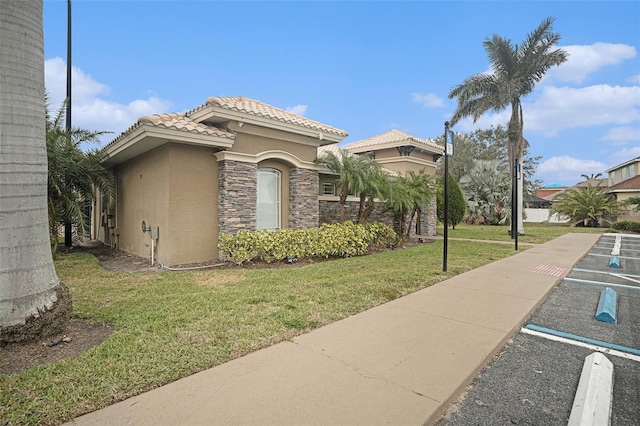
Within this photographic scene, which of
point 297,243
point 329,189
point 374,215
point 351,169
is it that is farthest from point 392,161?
point 297,243

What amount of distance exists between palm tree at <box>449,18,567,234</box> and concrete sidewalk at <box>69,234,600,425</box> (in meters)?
16.3

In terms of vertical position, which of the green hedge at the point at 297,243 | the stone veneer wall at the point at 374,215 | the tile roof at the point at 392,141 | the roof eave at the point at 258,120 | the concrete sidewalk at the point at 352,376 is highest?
the tile roof at the point at 392,141

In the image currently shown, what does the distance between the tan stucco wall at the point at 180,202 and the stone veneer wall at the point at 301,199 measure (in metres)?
2.57

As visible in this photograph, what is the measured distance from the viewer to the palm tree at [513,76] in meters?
18.2

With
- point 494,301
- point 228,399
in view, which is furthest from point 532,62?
point 228,399

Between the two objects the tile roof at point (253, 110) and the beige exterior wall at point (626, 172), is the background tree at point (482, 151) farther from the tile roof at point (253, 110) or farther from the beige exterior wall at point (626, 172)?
the tile roof at point (253, 110)

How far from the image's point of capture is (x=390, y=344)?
3.82 m

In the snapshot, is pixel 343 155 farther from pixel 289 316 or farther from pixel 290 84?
pixel 289 316

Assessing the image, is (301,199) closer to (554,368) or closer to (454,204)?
(554,368)

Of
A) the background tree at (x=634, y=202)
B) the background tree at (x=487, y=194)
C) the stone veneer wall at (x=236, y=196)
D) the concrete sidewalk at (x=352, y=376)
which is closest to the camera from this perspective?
the concrete sidewalk at (x=352, y=376)

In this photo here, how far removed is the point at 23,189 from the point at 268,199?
24.2ft

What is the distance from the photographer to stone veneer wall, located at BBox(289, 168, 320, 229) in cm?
1106

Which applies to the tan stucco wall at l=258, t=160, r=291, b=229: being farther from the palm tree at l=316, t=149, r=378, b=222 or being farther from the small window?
the small window

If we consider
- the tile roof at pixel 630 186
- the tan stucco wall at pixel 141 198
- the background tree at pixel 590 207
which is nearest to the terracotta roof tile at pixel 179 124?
the tan stucco wall at pixel 141 198
